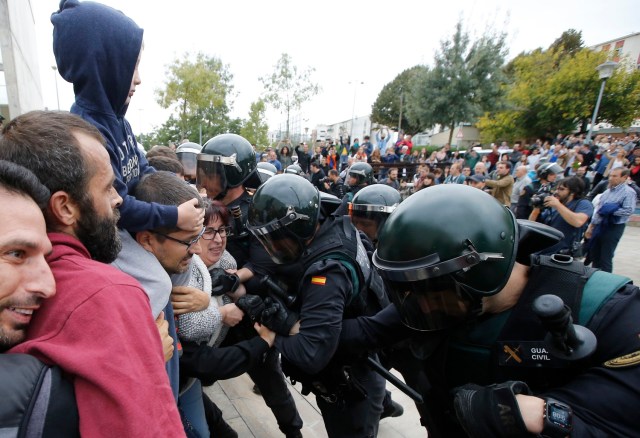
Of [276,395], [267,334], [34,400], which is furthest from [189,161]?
[34,400]

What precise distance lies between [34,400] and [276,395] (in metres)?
2.07

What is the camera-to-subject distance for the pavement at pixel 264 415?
292 cm

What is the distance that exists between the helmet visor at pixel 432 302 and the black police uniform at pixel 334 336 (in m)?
0.46

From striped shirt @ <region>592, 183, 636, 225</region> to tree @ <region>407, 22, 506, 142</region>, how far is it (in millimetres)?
14205

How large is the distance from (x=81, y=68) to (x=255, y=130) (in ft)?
102

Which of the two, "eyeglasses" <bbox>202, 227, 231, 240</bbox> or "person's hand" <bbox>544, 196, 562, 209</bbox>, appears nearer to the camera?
"eyeglasses" <bbox>202, 227, 231, 240</bbox>

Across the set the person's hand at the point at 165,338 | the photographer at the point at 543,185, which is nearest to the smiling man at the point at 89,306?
the person's hand at the point at 165,338

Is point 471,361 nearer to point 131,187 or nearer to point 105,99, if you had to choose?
point 131,187

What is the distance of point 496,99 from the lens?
2012cm

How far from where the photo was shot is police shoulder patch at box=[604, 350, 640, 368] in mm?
1012

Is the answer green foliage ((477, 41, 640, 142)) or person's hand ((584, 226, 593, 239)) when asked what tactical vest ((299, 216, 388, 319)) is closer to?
person's hand ((584, 226, 593, 239))

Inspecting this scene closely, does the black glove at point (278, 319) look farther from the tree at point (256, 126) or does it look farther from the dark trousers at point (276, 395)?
the tree at point (256, 126)

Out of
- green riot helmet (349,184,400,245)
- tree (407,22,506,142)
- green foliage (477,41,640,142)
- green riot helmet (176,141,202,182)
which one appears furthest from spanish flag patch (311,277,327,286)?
green foliage (477,41,640,142)

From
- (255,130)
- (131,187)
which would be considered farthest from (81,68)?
(255,130)
